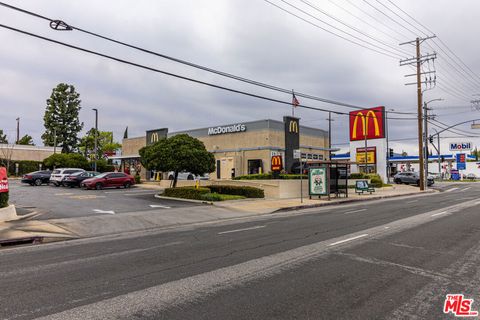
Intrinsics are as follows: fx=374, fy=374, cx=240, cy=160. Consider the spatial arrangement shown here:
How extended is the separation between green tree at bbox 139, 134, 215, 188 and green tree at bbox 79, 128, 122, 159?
51.5 m

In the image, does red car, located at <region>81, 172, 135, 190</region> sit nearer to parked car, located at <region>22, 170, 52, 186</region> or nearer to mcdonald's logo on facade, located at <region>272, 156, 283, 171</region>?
parked car, located at <region>22, 170, 52, 186</region>

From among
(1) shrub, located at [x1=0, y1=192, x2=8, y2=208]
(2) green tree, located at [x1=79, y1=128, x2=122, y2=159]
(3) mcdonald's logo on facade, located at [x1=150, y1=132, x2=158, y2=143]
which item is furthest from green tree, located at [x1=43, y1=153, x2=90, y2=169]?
(1) shrub, located at [x1=0, y1=192, x2=8, y2=208]

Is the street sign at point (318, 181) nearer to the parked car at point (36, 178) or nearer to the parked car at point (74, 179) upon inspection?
the parked car at point (74, 179)

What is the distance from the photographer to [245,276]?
6477 millimetres

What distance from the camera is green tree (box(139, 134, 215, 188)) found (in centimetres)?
2495

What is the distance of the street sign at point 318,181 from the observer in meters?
25.2

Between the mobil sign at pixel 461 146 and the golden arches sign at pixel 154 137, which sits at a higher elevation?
the mobil sign at pixel 461 146

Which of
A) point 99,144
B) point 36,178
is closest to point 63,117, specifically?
point 99,144

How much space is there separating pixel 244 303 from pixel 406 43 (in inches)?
1496

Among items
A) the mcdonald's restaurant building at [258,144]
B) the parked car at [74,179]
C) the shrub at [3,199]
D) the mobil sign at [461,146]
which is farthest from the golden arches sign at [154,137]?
the mobil sign at [461,146]

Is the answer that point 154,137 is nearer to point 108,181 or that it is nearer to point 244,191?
point 108,181

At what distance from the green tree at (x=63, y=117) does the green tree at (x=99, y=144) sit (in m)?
2.15

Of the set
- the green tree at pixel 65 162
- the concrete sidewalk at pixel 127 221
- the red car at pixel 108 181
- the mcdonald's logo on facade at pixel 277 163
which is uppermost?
the green tree at pixel 65 162

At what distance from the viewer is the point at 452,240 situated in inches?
391
